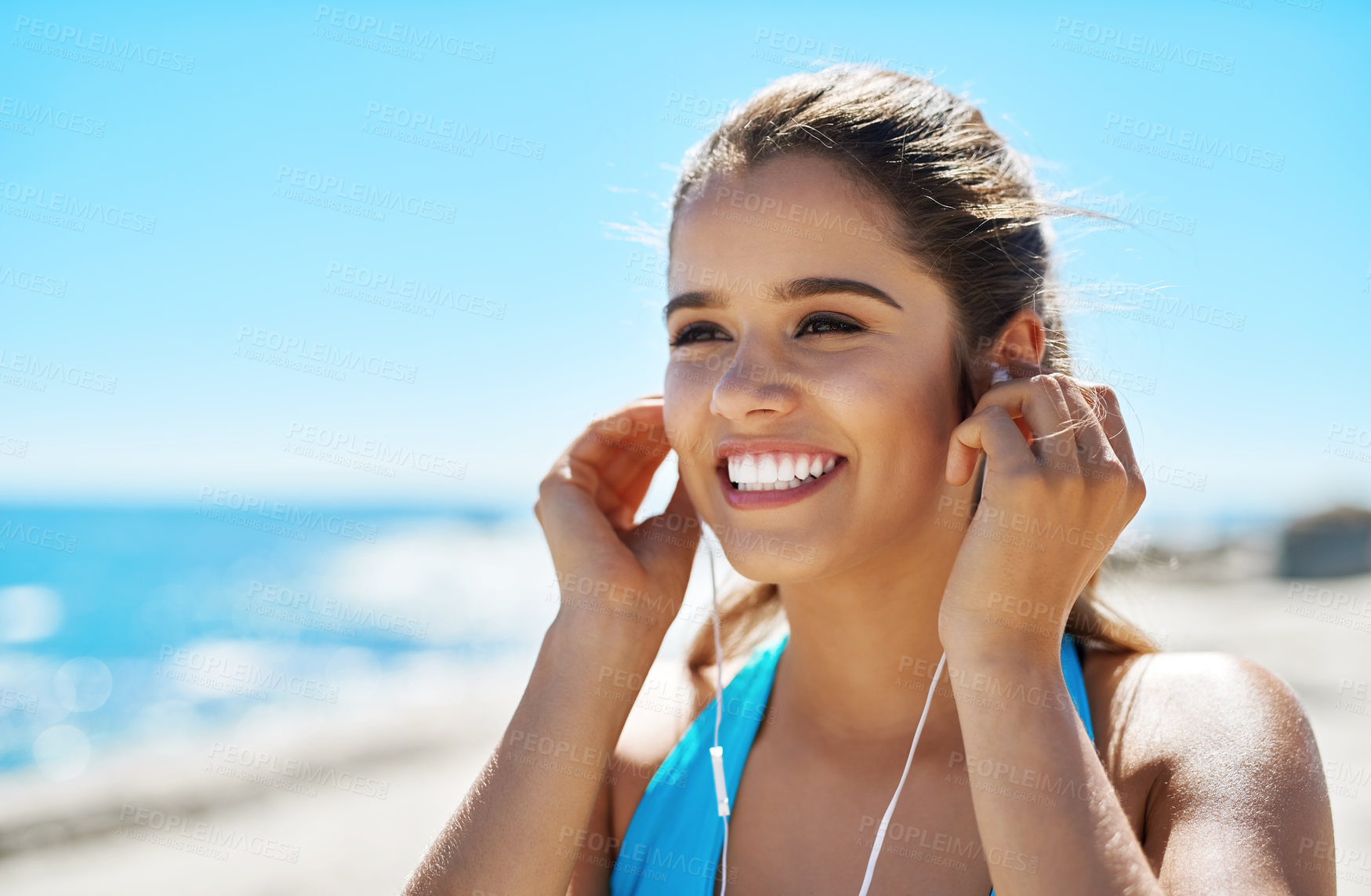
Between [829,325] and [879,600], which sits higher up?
[829,325]

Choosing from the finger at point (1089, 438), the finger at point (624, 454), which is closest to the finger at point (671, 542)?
the finger at point (624, 454)

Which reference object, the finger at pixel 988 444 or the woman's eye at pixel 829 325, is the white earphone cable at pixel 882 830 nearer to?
the finger at pixel 988 444

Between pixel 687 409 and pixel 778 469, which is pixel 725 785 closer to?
pixel 778 469

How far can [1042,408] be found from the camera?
2.13 metres

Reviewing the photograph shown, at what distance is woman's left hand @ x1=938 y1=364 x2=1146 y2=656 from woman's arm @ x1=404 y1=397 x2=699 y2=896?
941mm

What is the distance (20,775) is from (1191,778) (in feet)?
54.7

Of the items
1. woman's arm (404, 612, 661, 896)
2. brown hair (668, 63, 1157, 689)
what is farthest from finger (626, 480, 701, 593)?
brown hair (668, 63, 1157, 689)

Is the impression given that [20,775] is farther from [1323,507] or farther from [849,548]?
[1323,507]

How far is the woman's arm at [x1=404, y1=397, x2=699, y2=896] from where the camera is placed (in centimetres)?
223

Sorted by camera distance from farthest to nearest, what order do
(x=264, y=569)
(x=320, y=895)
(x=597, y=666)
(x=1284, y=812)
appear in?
1. (x=264, y=569)
2. (x=320, y=895)
3. (x=597, y=666)
4. (x=1284, y=812)

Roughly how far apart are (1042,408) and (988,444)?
0.51 feet

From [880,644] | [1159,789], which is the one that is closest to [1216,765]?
[1159,789]

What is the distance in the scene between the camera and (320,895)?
6684 mm

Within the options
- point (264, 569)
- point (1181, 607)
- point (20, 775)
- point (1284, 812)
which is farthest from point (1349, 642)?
point (264, 569)
